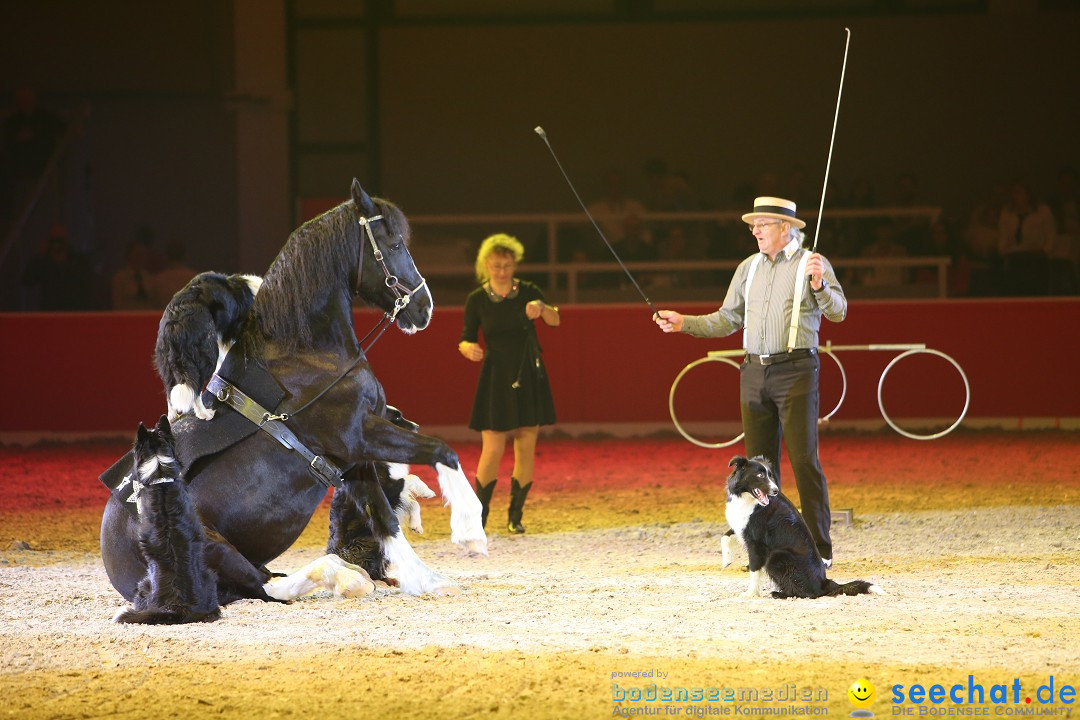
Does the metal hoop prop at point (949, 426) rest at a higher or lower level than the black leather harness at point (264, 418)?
lower

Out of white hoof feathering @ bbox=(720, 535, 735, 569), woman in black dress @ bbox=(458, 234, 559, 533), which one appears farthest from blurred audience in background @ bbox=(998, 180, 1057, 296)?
white hoof feathering @ bbox=(720, 535, 735, 569)

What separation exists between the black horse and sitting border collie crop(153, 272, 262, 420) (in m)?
0.09

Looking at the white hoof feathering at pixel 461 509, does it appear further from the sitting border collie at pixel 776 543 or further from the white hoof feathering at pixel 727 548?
the white hoof feathering at pixel 727 548

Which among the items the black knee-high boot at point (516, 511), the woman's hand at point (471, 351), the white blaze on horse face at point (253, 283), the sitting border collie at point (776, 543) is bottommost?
the black knee-high boot at point (516, 511)

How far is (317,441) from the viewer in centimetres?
614

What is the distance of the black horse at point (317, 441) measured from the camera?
237 inches

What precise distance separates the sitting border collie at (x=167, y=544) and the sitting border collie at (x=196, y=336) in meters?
0.18

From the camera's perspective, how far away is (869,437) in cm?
1423

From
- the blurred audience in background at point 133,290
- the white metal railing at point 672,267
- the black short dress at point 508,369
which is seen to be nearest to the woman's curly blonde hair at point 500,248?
the black short dress at point 508,369

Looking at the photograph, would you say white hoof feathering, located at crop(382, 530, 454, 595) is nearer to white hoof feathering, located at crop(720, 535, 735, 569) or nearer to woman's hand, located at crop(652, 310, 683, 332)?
white hoof feathering, located at crop(720, 535, 735, 569)

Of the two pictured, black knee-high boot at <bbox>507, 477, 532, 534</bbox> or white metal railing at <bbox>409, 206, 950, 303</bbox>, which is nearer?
black knee-high boot at <bbox>507, 477, 532, 534</bbox>

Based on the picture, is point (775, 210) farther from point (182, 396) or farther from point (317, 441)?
point (182, 396)

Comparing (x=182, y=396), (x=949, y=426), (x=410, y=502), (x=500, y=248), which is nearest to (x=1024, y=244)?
(x=949, y=426)

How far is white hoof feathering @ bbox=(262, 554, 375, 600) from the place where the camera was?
20.4 ft
